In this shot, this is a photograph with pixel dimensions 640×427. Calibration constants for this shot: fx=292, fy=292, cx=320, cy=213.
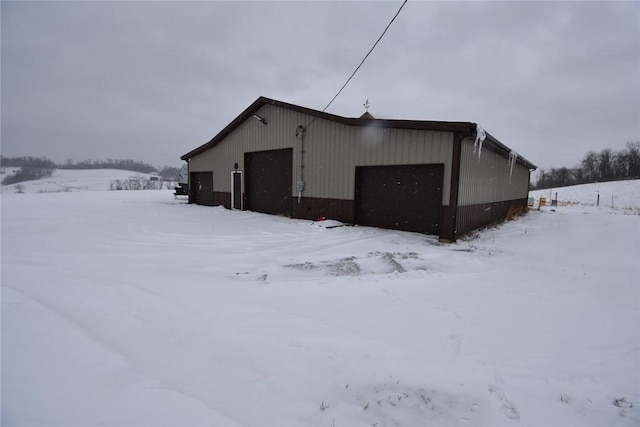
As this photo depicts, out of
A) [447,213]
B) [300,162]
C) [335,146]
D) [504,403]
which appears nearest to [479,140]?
[447,213]

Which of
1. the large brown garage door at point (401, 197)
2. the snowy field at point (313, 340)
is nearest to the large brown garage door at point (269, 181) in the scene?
the large brown garage door at point (401, 197)

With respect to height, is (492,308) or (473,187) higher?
(473,187)

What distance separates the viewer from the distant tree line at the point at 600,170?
54997mm

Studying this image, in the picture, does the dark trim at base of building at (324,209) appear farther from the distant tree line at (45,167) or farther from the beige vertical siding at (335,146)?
the distant tree line at (45,167)

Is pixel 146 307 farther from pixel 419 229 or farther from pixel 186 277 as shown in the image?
pixel 419 229

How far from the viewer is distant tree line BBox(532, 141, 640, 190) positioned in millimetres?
54997

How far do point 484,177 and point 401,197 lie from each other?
11.2 ft

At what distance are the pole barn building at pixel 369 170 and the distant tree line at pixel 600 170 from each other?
61165 mm

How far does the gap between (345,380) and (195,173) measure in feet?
61.9

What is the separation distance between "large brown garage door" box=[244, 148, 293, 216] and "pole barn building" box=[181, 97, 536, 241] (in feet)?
0.15

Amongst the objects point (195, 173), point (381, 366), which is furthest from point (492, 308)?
point (195, 173)

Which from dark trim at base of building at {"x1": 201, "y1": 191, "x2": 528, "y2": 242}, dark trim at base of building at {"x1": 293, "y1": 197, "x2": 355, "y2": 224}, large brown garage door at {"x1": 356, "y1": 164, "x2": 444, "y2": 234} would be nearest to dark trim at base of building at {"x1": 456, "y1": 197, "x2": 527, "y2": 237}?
dark trim at base of building at {"x1": 201, "y1": 191, "x2": 528, "y2": 242}

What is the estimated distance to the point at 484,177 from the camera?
1021 cm

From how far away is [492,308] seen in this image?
3758mm
